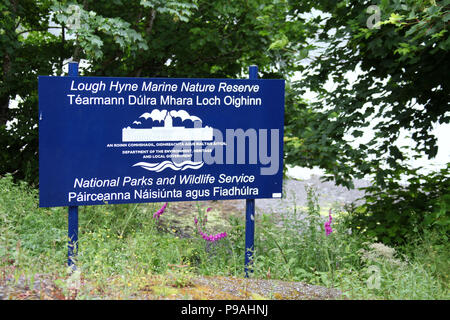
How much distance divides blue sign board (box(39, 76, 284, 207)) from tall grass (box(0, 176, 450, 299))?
54cm

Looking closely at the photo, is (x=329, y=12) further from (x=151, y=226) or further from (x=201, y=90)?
(x=151, y=226)

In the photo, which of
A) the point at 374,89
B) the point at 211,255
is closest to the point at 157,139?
the point at 211,255

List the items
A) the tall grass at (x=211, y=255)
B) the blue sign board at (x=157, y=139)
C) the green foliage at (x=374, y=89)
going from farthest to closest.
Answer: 1. the green foliage at (x=374, y=89)
2. the blue sign board at (x=157, y=139)
3. the tall grass at (x=211, y=255)

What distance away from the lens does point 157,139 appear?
193 inches

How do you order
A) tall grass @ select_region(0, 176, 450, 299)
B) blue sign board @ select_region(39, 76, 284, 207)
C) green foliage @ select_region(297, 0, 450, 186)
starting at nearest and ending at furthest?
tall grass @ select_region(0, 176, 450, 299) < blue sign board @ select_region(39, 76, 284, 207) < green foliage @ select_region(297, 0, 450, 186)

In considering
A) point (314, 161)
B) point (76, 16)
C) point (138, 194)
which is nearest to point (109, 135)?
point (138, 194)

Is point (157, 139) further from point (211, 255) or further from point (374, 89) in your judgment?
point (374, 89)

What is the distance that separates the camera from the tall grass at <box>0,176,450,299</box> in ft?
12.6

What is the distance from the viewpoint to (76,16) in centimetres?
641

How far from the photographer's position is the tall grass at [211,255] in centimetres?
385

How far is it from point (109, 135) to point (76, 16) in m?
2.50

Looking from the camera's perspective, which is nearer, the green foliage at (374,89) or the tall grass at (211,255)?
the tall grass at (211,255)

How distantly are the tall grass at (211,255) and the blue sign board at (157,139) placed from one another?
54 cm

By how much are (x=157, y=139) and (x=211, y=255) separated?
1.73m
